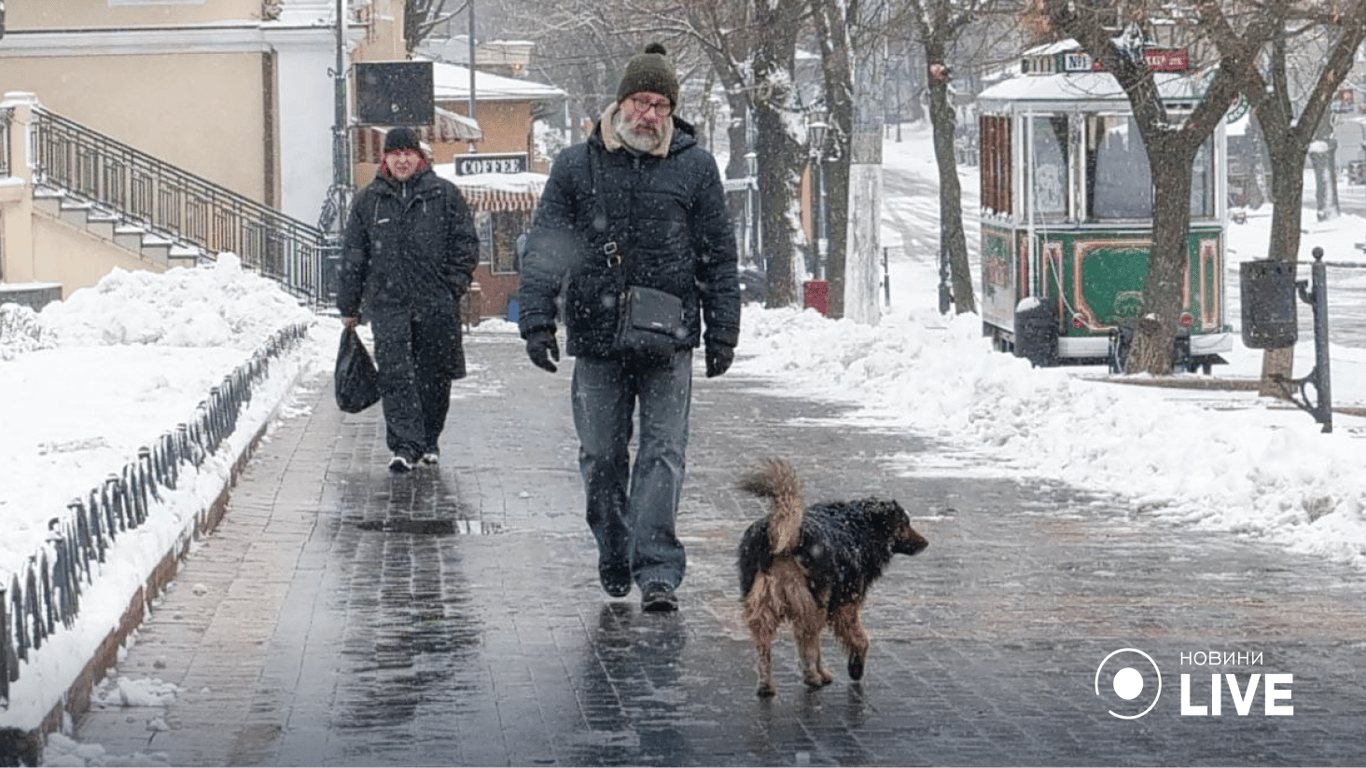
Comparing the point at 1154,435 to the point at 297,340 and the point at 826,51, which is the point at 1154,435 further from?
the point at 826,51

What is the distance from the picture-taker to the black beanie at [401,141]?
43.2 ft

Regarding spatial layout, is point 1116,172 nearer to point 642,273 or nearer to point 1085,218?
point 1085,218

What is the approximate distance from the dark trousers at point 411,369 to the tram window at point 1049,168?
12.1 meters

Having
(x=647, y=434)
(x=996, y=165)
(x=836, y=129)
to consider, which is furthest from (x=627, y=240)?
(x=836, y=129)

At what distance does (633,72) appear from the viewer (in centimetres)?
841

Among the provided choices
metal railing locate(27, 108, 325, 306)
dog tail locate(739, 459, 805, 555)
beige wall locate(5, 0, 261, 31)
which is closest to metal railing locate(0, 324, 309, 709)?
dog tail locate(739, 459, 805, 555)

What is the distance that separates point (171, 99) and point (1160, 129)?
20.5 metres

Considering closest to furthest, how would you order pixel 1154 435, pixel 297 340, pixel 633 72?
pixel 633 72 < pixel 1154 435 < pixel 297 340

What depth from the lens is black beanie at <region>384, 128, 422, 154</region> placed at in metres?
13.2

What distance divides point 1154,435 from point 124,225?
22879mm

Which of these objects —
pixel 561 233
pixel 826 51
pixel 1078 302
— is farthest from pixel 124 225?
pixel 561 233

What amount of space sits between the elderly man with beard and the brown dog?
1.30 metres

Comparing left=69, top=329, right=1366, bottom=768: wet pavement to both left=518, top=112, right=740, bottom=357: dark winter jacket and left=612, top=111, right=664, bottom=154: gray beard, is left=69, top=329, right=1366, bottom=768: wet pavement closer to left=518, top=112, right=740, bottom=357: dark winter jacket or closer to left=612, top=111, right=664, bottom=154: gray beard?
left=518, top=112, right=740, bottom=357: dark winter jacket

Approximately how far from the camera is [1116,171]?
24594 mm
